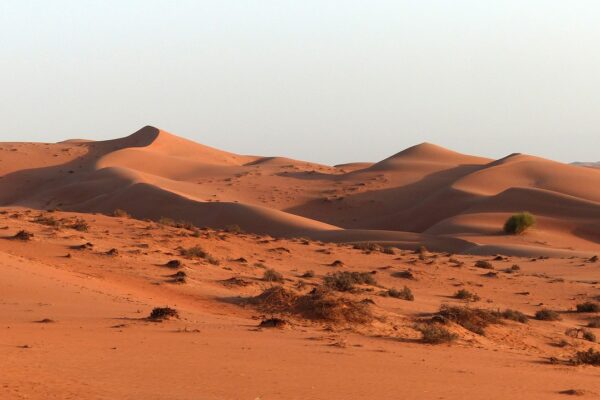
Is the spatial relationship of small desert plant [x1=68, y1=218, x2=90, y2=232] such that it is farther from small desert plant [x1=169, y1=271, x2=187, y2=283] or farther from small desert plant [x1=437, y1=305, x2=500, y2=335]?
small desert plant [x1=437, y1=305, x2=500, y2=335]

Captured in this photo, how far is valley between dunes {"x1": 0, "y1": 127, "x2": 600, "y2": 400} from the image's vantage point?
10984 mm

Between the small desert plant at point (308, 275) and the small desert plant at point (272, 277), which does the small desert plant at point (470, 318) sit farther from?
the small desert plant at point (308, 275)

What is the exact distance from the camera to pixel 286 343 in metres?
13.8

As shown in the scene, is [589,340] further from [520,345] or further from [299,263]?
[299,263]

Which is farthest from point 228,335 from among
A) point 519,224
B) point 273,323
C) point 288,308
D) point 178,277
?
point 519,224

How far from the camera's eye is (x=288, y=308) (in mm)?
18141

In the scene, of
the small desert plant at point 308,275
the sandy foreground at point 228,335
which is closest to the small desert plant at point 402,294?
the sandy foreground at point 228,335

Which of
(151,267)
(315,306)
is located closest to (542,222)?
(151,267)

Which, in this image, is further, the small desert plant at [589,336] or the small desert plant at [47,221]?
the small desert plant at [47,221]

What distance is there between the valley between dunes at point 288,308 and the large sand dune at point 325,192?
1.25 feet

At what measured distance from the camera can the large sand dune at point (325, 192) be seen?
53.6 m

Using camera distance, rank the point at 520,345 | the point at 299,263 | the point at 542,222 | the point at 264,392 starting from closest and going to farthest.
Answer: the point at 264,392
the point at 520,345
the point at 299,263
the point at 542,222

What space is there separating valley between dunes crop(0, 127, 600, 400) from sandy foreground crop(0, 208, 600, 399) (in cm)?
5

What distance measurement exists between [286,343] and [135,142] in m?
92.8
